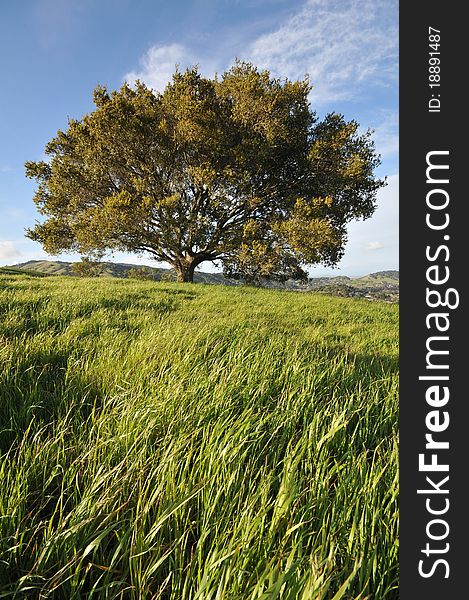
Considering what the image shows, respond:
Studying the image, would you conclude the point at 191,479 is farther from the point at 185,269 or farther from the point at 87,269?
the point at 87,269

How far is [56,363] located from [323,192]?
18437mm

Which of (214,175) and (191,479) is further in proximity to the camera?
(214,175)

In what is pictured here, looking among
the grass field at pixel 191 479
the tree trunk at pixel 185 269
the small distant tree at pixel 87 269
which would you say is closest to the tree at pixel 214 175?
the tree trunk at pixel 185 269

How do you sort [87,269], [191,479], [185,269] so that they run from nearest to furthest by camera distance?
[191,479]
[185,269]
[87,269]

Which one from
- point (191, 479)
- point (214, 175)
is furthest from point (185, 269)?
point (191, 479)

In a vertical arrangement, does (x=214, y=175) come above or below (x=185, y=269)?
above

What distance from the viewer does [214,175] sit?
53.5ft

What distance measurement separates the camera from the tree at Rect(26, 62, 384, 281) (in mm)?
16469

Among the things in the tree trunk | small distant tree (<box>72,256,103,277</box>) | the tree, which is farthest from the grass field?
small distant tree (<box>72,256,103,277</box>)

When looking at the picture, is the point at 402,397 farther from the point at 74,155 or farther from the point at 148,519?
the point at 74,155

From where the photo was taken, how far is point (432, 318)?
1.46 metres

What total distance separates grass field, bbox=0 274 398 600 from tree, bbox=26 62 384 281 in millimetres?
13668

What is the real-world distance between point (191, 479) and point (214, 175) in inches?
665

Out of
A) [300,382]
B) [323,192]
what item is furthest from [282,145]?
[300,382]
